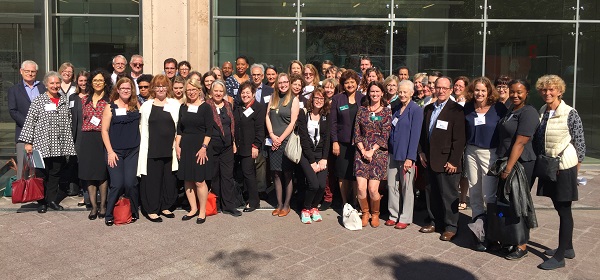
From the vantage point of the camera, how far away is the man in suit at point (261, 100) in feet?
25.2

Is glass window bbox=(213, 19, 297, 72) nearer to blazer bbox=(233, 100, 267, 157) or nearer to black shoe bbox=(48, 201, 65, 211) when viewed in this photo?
blazer bbox=(233, 100, 267, 157)

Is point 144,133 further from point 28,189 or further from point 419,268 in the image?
point 419,268

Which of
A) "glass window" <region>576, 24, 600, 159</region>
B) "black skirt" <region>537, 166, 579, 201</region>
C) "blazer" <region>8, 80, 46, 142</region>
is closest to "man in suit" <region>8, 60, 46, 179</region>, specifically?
"blazer" <region>8, 80, 46, 142</region>

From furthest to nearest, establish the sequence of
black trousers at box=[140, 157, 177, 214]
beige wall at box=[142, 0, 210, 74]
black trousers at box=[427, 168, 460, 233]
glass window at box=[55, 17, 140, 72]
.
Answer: glass window at box=[55, 17, 140, 72] → beige wall at box=[142, 0, 210, 74] → black trousers at box=[140, 157, 177, 214] → black trousers at box=[427, 168, 460, 233]

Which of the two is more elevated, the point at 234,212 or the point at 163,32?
the point at 163,32

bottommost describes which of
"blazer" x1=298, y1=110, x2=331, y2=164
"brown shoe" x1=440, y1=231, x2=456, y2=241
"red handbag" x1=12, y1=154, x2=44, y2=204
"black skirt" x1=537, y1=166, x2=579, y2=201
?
"brown shoe" x1=440, y1=231, x2=456, y2=241

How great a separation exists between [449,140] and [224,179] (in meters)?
2.90

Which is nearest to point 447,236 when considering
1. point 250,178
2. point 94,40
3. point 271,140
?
point 271,140

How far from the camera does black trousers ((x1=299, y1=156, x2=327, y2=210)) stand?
686 cm

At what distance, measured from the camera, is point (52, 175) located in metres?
7.20

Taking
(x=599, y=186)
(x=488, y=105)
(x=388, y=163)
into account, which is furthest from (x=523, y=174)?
(x=599, y=186)

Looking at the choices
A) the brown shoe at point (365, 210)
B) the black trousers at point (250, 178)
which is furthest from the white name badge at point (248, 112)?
the brown shoe at point (365, 210)

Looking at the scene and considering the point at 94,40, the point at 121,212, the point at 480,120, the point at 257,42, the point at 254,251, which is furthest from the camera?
the point at 257,42

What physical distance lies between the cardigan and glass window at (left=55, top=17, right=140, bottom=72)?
4331 millimetres
